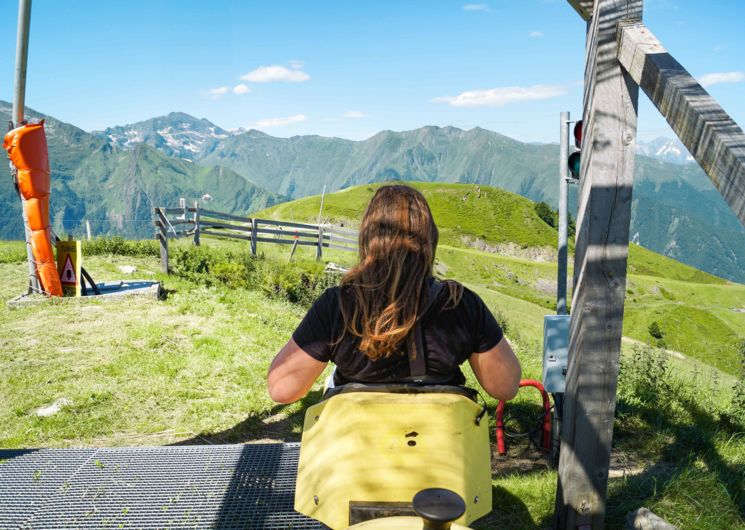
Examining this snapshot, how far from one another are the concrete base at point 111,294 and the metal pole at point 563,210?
24.0 feet

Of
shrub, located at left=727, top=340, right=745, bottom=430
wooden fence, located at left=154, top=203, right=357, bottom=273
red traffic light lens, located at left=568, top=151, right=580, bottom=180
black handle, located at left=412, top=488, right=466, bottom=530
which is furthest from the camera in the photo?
wooden fence, located at left=154, top=203, right=357, bottom=273

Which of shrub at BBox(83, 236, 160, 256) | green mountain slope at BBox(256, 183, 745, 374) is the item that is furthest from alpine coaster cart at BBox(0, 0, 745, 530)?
green mountain slope at BBox(256, 183, 745, 374)

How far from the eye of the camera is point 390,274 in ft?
6.33

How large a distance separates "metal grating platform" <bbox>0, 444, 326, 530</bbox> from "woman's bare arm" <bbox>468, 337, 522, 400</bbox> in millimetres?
1630

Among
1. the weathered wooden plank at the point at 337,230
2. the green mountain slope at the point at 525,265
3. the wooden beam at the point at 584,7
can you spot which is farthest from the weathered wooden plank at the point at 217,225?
the green mountain slope at the point at 525,265

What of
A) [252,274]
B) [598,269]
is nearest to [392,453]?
[598,269]

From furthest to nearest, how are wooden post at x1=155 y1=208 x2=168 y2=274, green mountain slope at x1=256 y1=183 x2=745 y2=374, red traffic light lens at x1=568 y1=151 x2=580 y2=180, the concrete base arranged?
green mountain slope at x1=256 y1=183 x2=745 y2=374, wooden post at x1=155 y1=208 x2=168 y2=274, the concrete base, red traffic light lens at x1=568 y1=151 x2=580 y2=180

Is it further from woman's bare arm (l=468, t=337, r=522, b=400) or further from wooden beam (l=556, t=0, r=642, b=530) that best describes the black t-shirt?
wooden beam (l=556, t=0, r=642, b=530)

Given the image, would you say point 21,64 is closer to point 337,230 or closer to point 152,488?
point 152,488

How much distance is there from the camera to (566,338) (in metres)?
3.14

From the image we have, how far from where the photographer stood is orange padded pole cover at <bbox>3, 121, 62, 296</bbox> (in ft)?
27.2

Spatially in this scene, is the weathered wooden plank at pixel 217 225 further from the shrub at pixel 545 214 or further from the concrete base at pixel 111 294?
the shrub at pixel 545 214

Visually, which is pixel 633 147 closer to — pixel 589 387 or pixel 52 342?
pixel 589 387

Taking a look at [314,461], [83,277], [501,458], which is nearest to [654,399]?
[501,458]
